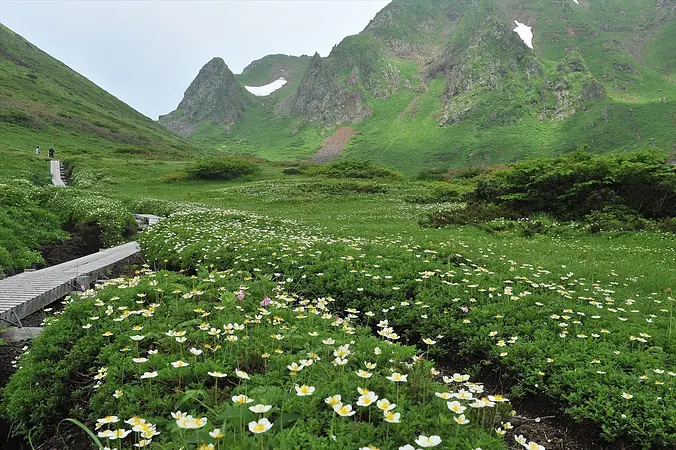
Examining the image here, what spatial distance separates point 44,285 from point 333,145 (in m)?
136

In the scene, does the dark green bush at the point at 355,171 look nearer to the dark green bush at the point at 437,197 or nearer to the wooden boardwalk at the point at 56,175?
the dark green bush at the point at 437,197

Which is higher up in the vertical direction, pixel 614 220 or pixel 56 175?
pixel 56 175

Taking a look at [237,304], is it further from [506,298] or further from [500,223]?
[500,223]

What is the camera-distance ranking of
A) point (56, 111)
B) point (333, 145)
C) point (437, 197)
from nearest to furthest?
point (437, 197) < point (56, 111) < point (333, 145)

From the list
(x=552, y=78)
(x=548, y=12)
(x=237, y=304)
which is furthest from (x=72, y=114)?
(x=548, y=12)

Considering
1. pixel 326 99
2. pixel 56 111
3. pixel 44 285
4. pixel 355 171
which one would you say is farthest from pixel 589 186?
pixel 326 99

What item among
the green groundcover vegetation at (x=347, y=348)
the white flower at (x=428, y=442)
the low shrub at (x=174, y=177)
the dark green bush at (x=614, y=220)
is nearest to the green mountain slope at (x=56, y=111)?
the low shrub at (x=174, y=177)

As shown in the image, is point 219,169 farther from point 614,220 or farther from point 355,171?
point 614,220

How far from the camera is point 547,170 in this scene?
21188mm

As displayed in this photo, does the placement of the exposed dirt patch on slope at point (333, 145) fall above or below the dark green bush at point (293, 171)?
above

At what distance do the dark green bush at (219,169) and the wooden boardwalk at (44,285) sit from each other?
37045 mm

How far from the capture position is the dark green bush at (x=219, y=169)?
46.2 m

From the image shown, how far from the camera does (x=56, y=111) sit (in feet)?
304

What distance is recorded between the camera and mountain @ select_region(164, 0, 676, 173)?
107m
